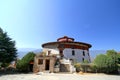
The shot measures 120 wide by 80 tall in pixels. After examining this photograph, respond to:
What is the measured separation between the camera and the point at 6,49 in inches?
1297

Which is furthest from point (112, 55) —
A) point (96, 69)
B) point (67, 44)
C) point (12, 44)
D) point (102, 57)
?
point (12, 44)

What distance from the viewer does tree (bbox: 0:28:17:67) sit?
3186 centimetres

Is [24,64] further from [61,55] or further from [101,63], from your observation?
[101,63]

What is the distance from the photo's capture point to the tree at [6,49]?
Answer: 31859mm

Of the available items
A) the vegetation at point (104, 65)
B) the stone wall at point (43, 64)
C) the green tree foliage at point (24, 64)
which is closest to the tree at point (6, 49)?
the green tree foliage at point (24, 64)

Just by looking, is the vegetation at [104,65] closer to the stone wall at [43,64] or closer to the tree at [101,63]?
the tree at [101,63]

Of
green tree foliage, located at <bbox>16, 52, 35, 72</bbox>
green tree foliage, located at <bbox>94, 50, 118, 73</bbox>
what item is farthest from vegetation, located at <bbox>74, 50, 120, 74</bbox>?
green tree foliage, located at <bbox>16, 52, 35, 72</bbox>

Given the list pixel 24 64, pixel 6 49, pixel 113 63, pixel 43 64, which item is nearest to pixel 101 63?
pixel 113 63

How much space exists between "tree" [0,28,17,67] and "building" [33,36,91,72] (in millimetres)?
5808

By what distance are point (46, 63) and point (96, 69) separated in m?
11.4

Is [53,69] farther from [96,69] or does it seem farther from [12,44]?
[12,44]

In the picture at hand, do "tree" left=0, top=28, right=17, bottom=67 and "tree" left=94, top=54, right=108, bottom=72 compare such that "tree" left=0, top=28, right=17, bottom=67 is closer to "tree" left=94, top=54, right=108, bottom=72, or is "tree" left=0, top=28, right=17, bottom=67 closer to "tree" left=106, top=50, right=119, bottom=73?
"tree" left=94, top=54, right=108, bottom=72

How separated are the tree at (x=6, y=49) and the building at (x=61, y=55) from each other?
5808mm

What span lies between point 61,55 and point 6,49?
14836mm
